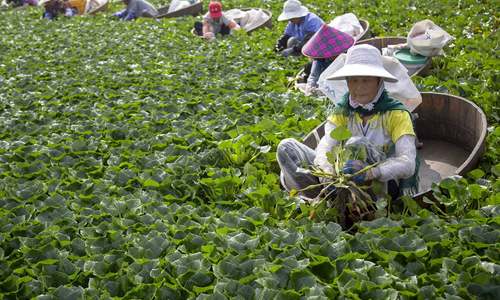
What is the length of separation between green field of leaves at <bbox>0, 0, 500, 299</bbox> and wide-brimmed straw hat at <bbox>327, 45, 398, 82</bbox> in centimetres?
81

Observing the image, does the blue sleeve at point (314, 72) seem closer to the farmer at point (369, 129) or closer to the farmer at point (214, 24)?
the farmer at point (369, 129)

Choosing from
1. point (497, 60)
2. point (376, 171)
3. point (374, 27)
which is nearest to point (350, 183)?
point (376, 171)

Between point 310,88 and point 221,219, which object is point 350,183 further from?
point 310,88

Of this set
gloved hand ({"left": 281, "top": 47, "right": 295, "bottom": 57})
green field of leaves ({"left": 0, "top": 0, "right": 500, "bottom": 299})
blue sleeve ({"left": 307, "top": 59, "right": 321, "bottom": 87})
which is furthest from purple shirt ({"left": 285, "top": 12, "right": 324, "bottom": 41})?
blue sleeve ({"left": 307, "top": 59, "right": 321, "bottom": 87})

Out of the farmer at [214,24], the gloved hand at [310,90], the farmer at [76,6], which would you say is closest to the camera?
the gloved hand at [310,90]

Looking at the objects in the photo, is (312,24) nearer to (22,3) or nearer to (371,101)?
(371,101)

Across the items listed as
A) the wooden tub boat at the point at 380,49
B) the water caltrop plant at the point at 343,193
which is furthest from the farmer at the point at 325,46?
the water caltrop plant at the point at 343,193

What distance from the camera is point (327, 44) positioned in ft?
20.6

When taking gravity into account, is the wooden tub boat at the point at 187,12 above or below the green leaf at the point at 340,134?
below

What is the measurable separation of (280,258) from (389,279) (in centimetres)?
56

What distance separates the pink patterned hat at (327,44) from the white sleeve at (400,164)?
272cm

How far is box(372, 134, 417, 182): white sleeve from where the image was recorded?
3.56 m

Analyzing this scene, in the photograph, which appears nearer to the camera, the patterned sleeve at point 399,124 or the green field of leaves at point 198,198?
the green field of leaves at point 198,198

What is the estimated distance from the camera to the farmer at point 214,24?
32.6 ft
